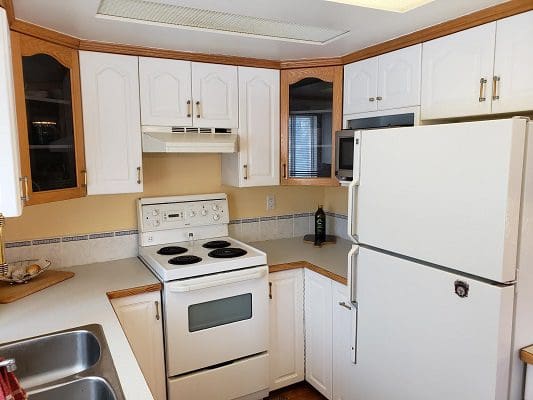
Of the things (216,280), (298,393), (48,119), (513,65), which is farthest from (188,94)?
(298,393)

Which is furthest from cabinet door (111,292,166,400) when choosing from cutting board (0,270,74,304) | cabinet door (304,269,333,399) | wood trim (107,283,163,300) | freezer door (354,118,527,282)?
freezer door (354,118,527,282)

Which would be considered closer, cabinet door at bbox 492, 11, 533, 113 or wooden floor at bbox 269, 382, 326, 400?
cabinet door at bbox 492, 11, 533, 113

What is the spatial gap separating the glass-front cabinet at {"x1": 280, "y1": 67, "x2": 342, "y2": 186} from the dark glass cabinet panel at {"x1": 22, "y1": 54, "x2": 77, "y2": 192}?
4.30ft

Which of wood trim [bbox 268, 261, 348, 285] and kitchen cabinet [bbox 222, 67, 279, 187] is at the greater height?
kitchen cabinet [bbox 222, 67, 279, 187]

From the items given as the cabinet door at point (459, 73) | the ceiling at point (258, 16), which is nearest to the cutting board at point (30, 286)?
the ceiling at point (258, 16)

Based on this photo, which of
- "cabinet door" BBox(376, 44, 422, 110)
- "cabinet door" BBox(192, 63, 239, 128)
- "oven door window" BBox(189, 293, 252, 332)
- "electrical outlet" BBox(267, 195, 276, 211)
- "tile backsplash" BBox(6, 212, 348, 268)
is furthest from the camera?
"electrical outlet" BBox(267, 195, 276, 211)

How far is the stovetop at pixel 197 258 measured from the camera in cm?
215

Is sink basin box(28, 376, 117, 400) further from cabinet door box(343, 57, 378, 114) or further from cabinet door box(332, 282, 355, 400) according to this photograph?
cabinet door box(343, 57, 378, 114)

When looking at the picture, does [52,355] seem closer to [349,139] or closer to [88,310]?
[88,310]

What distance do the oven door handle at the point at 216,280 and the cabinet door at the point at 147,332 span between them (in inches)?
5.6

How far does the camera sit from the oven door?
2.15 meters

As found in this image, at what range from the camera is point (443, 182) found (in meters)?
1.47

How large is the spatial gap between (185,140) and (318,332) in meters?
1.41

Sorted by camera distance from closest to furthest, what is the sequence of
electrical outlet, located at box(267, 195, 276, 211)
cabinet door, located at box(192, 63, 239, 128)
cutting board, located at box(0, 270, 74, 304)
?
cutting board, located at box(0, 270, 74, 304), cabinet door, located at box(192, 63, 239, 128), electrical outlet, located at box(267, 195, 276, 211)
